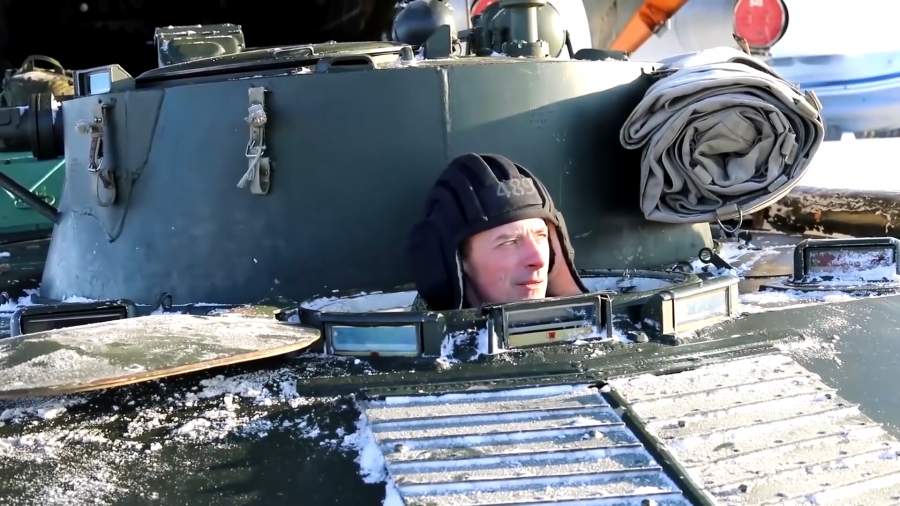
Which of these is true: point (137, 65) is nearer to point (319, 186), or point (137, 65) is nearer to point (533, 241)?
point (319, 186)

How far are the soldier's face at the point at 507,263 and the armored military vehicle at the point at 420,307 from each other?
0.64 feet

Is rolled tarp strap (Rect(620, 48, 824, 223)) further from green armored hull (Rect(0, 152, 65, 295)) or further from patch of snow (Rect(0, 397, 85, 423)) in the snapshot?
green armored hull (Rect(0, 152, 65, 295))

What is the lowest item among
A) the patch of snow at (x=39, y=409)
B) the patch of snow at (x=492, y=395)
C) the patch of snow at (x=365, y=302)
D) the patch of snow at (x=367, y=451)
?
the patch of snow at (x=367, y=451)

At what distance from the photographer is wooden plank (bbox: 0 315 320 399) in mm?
2021

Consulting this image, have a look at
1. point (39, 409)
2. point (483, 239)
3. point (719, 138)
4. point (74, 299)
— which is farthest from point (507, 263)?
point (74, 299)

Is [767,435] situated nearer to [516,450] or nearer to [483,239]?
[516,450]

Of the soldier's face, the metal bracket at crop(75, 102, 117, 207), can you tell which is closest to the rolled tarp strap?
the soldier's face

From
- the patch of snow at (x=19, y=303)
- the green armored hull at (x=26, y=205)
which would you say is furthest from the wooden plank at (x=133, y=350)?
the green armored hull at (x=26, y=205)

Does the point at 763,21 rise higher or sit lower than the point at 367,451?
higher

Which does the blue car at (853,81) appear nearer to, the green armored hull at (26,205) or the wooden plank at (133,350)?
the green armored hull at (26,205)

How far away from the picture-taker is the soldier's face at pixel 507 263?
2527 mm

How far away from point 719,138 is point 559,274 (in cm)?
73

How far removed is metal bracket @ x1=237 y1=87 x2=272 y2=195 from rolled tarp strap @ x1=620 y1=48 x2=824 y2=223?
1.06m

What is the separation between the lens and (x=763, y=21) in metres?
Answer: 10.4
